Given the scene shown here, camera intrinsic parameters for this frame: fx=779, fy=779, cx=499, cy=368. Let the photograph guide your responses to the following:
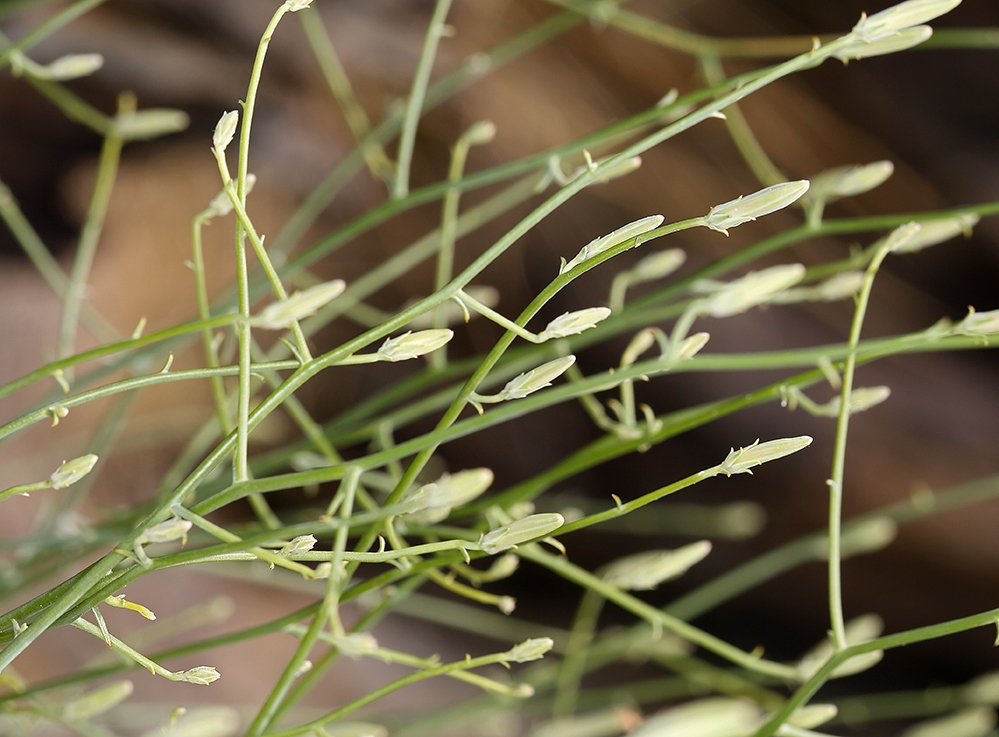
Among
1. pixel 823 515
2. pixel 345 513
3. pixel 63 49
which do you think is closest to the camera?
pixel 345 513

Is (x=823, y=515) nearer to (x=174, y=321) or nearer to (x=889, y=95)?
(x=889, y=95)

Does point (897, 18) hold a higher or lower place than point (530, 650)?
higher

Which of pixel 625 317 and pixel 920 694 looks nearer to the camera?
pixel 625 317

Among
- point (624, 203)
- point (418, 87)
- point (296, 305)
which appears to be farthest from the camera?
point (624, 203)

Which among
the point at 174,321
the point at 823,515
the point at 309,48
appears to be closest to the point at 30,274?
the point at 174,321

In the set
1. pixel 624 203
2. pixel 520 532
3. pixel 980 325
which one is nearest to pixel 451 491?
pixel 520 532

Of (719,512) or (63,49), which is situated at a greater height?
(63,49)

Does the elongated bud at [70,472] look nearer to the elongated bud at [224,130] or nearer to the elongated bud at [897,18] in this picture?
the elongated bud at [224,130]

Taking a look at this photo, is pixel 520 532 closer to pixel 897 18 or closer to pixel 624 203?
pixel 897 18
